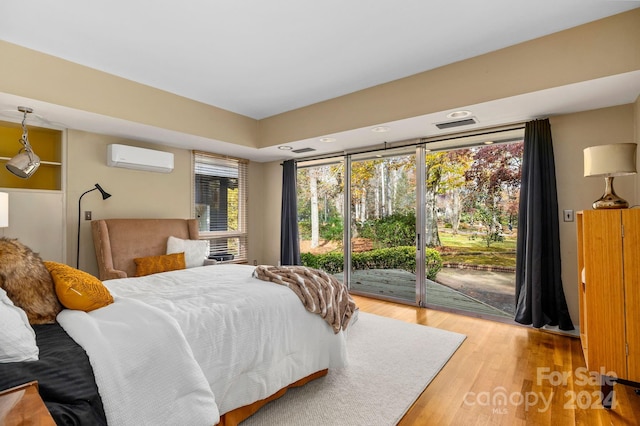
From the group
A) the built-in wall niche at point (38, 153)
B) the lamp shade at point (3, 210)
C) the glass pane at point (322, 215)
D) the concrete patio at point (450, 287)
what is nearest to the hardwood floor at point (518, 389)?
the concrete patio at point (450, 287)

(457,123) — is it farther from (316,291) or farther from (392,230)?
(316,291)

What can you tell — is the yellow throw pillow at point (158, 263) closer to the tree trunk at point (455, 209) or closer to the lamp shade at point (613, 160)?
the tree trunk at point (455, 209)

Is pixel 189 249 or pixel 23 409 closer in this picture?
pixel 23 409

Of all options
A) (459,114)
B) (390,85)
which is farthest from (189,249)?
(459,114)

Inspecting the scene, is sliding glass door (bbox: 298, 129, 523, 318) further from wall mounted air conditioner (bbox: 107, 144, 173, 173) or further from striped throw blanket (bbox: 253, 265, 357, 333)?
wall mounted air conditioner (bbox: 107, 144, 173, 173)

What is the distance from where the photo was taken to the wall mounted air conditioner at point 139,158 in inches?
154

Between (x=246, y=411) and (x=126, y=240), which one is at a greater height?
(x=126, y=240)

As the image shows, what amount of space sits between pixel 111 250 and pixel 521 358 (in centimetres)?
440

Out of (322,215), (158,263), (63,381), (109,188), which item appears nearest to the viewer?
(63,381)

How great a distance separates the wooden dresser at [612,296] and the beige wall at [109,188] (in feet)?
15.6

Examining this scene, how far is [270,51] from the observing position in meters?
2.85

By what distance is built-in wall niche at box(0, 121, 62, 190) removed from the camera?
3402mm

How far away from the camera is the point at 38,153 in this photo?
12.0ft

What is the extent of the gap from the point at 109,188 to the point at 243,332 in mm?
3297
